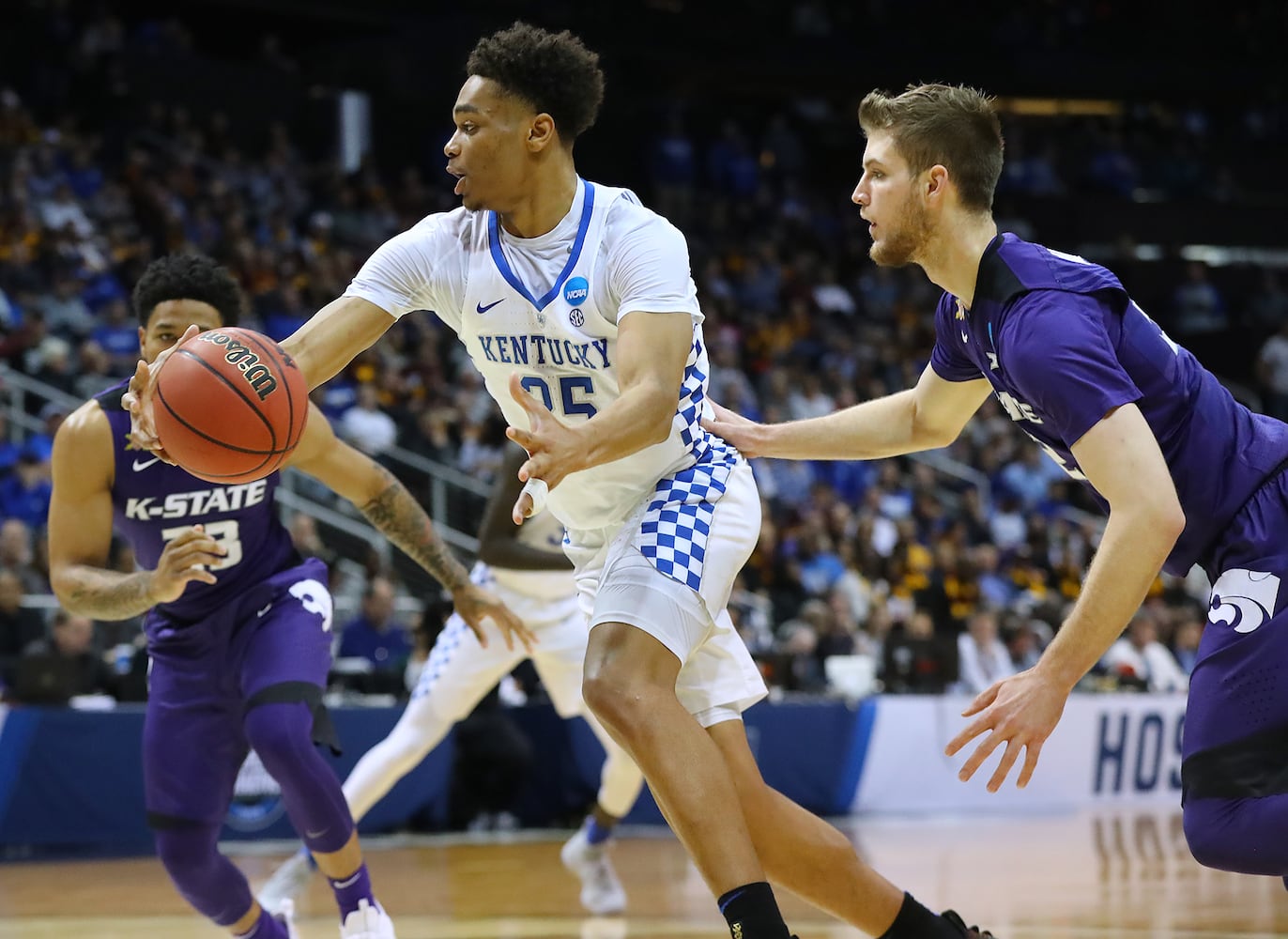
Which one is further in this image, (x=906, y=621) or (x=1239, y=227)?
(x=1239, y=227)

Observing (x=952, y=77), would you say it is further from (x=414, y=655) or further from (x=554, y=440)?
(x=554, y=440)

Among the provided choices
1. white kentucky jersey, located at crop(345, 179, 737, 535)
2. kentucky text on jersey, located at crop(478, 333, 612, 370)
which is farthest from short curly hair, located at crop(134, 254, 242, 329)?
kentucky text on jersey, located at crop(478, 333, 612, 370)

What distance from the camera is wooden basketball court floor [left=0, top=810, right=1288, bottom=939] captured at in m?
6.27

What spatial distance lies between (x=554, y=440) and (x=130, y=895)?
5459 millimetres

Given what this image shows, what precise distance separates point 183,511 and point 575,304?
1.83m

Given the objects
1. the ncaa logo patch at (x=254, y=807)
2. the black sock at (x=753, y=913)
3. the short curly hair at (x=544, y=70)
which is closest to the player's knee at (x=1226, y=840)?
the black sock at (x=753, y=913)

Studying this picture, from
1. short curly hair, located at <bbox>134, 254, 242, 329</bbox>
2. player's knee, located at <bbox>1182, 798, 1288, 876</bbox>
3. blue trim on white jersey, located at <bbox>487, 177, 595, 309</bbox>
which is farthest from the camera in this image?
short curly hair, located at <bbox>134, 254, 242, 329</bbox>

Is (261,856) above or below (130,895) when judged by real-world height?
below

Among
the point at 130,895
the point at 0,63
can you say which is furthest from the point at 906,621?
the point at 0,63

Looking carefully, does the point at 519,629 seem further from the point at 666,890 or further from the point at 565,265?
the point at 666,890

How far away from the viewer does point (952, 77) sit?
24.5 meters

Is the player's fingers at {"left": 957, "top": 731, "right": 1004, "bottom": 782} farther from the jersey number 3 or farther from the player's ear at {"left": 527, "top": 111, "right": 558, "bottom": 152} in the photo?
the jersey number 3

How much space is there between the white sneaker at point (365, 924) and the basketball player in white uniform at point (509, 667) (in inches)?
76.0

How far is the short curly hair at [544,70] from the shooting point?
411 centimetres
